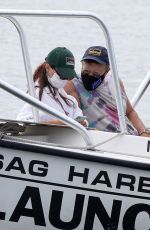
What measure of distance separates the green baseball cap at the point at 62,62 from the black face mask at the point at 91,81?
39 centimetres

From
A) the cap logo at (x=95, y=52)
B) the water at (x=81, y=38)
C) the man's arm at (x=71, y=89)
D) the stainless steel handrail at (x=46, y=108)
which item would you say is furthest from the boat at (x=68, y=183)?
the water at (x=81, y=38)

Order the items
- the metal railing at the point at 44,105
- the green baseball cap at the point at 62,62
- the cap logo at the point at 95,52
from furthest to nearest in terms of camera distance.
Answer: the cap logo at the point at 95,52 < the green baseball cap at the point at 62,62 < the metal railing at the point at 44,105

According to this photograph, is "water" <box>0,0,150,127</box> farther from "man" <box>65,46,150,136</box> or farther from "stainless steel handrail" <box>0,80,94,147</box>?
"stainless steel handrail" <box>0,80,94,147</box>

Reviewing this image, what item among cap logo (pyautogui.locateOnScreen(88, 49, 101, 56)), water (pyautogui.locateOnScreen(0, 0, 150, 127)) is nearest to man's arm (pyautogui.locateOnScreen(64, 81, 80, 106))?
cap logo (pyautogui.locateOnScreen(88, 49, 101, 56))

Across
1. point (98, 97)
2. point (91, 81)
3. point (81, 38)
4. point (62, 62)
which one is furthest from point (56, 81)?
point (81, 38)

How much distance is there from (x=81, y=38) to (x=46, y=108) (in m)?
13.1

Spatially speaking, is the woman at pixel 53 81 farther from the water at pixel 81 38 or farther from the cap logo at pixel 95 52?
the water at pixel 81 38

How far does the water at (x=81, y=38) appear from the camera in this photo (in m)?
15.0

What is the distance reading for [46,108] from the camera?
630 cm

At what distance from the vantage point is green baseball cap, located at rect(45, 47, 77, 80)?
6.88m

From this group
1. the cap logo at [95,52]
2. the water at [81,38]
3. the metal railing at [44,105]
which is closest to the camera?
the metal railing at [44,105]

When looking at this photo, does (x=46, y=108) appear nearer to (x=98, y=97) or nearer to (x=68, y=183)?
(x=68, y=183)

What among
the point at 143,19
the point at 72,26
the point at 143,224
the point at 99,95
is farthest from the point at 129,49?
the point at 143,224

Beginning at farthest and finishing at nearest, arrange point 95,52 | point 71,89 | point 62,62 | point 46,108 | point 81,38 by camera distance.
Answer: point 81,38
point 71,89
point 95,52
point 62,62
point 46,108
